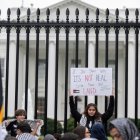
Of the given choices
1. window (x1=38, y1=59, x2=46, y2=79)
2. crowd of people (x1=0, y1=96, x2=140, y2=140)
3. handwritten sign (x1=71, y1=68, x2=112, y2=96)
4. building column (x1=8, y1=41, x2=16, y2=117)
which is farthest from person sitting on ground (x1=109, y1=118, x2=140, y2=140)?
window (x1=38, y1=59, x2=46, y2=79)

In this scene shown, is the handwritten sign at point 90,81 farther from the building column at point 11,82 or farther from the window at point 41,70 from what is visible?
the window at point 41,70

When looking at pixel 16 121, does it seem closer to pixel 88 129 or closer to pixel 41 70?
pixel 88 129

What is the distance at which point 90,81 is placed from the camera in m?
9.64

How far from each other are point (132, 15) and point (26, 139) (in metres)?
21.5

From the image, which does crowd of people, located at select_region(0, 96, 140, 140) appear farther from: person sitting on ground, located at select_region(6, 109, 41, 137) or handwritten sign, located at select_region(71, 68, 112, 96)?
handwritten sign, located at select_region(71, 68, 112, 96)

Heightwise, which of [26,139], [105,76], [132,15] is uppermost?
[132,15]

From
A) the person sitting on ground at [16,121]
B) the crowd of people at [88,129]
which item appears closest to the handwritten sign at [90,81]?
Result: the crowd of people at [88,129]

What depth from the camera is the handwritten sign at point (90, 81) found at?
9.62 m

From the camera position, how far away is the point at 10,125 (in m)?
8.74

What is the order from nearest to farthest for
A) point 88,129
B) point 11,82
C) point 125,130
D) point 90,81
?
point 125,130 → point 88,129 → point 90,81 → point 11,82

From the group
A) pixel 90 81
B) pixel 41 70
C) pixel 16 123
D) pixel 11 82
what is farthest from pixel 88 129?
pixel 41 70

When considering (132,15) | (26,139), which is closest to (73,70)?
(26,139)

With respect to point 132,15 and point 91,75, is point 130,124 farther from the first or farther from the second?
point 132,15

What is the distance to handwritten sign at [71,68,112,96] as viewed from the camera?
9625 mm
